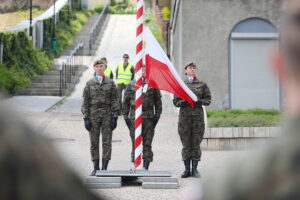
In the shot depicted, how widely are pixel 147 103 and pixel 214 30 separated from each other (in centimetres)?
928

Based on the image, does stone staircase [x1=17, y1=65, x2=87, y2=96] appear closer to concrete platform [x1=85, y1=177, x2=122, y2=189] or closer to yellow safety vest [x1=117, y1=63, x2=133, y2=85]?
yellow safety vest [x1=117, y1=63, x2=133, y2=85]

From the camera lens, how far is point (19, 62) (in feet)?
98.2

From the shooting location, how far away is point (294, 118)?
1.23 m

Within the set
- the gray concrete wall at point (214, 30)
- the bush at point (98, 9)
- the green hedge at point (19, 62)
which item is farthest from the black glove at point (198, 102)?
the bush at point (98, 9)

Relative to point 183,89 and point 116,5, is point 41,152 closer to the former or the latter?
point 183,89

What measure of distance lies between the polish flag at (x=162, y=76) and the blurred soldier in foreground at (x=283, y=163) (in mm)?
10704

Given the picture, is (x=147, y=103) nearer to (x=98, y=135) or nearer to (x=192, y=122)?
(x=192, y=122)

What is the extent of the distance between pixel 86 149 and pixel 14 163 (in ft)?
47.7

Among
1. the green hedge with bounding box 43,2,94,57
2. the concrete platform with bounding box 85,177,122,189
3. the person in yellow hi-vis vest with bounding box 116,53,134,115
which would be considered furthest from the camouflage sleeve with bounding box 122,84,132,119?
the green hedge with bounding box 43,2,94,57

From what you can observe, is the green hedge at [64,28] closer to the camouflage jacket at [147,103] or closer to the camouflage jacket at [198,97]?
the camouflage jacket at [147,103]

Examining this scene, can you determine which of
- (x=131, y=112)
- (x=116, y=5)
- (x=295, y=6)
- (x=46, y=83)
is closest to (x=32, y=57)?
(x=46, y=83)

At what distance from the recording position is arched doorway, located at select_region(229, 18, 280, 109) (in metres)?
21.2

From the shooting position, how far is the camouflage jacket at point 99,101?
40.3 feet

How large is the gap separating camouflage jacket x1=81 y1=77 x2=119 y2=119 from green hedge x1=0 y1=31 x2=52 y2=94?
1391 cm
